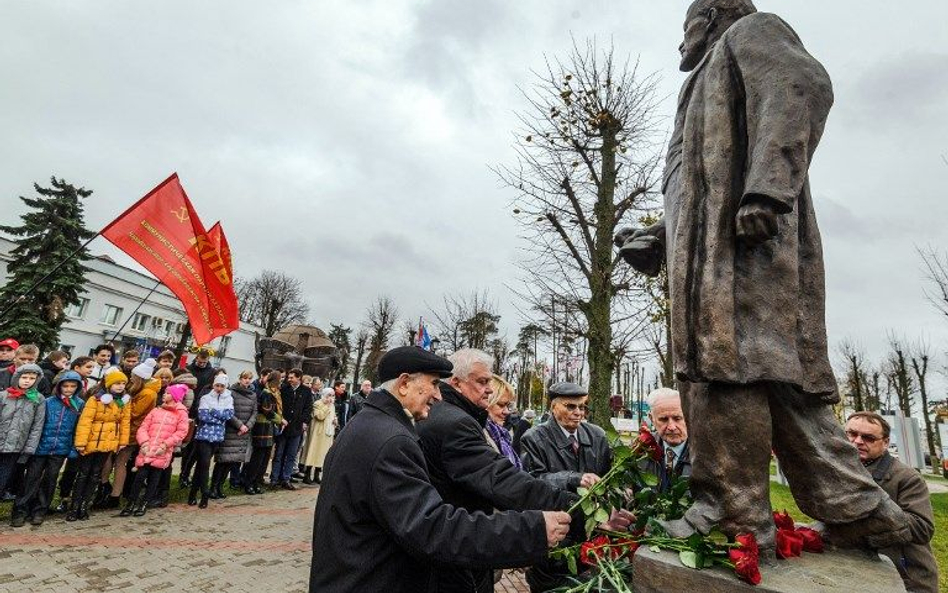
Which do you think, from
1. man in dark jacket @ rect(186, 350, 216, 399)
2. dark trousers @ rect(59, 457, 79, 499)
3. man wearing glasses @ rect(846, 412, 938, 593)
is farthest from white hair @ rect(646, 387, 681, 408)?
man in dark jacket @ rect(186, 350, 216, 399)

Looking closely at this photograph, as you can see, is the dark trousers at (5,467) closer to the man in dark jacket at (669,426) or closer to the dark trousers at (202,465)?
the dark trousers at (202,465)

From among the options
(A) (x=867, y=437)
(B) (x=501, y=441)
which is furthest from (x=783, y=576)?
(B) (x=501, y=441)

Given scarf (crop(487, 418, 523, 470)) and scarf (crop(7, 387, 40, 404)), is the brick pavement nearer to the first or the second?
scarf (crop(7, 387, 40, 404))

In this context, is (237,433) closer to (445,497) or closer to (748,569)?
(445,497)

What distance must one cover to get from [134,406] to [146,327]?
4815 cm

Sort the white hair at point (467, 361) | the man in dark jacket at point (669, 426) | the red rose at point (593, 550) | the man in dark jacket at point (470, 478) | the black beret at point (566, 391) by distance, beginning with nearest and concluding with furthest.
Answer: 1. the red rose at point (593, 550)
2. the man in dark jacket at point (470, 478)
3. the white hair at point (467, 361)
4. the man in dark jacket at point (669, 426)
5. the black beret at point (566, 391)

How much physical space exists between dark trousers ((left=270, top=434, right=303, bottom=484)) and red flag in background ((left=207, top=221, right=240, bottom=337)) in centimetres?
275

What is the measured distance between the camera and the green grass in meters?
6.09

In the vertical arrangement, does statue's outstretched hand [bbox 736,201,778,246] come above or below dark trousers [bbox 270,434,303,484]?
above

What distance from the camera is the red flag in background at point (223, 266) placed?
28.9 feet

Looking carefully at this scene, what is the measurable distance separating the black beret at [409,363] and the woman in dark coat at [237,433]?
750 cm

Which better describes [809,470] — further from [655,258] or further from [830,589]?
[655,258]

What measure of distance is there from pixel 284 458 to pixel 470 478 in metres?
9.30

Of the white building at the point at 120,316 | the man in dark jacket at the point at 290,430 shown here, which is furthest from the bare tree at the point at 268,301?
the man in dark jacket at the point at 290,430
